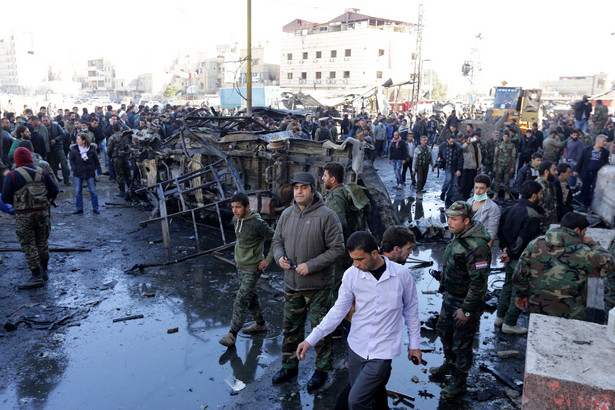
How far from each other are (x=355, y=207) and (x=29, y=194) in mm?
4542

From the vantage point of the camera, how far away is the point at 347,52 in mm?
50906

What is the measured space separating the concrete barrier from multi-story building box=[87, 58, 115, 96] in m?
101

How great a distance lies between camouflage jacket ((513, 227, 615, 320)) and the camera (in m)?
3.87

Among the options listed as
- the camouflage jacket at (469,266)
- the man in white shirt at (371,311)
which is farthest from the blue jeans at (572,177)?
the man in white shirt at (371,311)

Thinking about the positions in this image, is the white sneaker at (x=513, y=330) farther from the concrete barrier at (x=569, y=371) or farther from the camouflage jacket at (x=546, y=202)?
the concrete barrier at (x=569, y=371)

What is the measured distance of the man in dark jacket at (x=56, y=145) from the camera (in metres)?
12.5

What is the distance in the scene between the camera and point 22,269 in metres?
6.96

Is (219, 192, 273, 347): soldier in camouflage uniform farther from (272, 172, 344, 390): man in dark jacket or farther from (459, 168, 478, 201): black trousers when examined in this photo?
(459, 168, 478, 201): black trousers

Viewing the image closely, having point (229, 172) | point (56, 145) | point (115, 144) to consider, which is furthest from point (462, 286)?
point (56, 145)

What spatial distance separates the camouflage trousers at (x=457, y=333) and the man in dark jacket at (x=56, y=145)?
12070mm

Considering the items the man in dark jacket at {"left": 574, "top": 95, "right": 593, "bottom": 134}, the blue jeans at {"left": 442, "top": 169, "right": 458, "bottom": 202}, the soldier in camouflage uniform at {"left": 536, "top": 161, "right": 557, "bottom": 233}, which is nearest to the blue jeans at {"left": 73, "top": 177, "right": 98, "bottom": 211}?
the blue jeans at {"left": 442, "top": 169, "right": 458, "bottom": 202}

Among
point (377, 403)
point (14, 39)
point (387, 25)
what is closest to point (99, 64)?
point (14, 39)

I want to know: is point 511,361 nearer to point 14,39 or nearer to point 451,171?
point 451,171

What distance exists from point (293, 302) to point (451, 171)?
7.84m
